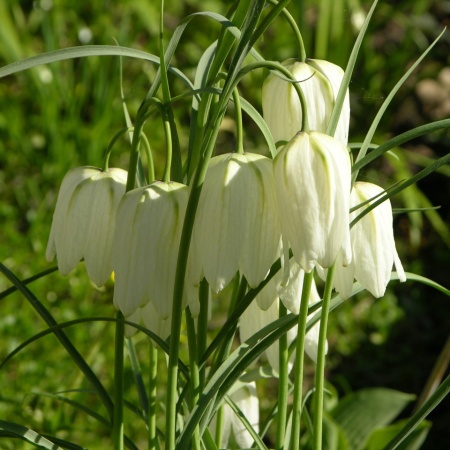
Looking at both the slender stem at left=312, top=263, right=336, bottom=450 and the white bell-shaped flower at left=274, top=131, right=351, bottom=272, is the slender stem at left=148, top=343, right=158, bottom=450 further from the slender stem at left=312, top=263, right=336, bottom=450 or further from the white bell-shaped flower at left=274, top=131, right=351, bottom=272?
the white bell-shaped flower at left=274, top=131, right=351, bottom=272

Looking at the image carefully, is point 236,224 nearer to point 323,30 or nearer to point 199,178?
point 199,178

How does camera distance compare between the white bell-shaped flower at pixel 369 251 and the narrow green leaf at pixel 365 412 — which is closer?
the white bell-shaped flower at pixel 369 251

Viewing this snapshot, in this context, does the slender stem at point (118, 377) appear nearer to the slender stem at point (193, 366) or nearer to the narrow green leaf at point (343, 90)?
the slender stem at point (193, 366)

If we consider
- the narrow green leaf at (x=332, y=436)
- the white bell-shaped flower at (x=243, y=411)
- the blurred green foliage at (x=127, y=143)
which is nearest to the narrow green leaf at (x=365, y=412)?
the narrow green leaf at (x=332, y=436)

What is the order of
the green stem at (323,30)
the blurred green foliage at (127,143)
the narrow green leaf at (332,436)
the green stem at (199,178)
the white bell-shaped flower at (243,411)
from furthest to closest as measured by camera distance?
the green stem at (323,30) → the blurred green foliage at (127,143) → the narrow green leaf at (332,436) → the white bell-shaped flower at (243,411) → the green stem at (199,178)

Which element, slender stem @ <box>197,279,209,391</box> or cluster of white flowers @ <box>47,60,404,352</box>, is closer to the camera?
cluster of white flowers @ <box>47,60,404,352</box>

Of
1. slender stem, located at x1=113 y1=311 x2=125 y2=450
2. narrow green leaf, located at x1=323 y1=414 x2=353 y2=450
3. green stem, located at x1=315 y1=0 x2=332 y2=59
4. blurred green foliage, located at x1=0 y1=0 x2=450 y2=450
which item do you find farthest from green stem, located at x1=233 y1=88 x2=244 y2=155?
green stem, located at x1=315 y1=0 x2=332 y2=59

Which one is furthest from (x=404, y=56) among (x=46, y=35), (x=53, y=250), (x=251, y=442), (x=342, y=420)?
(x=53, y=250)
